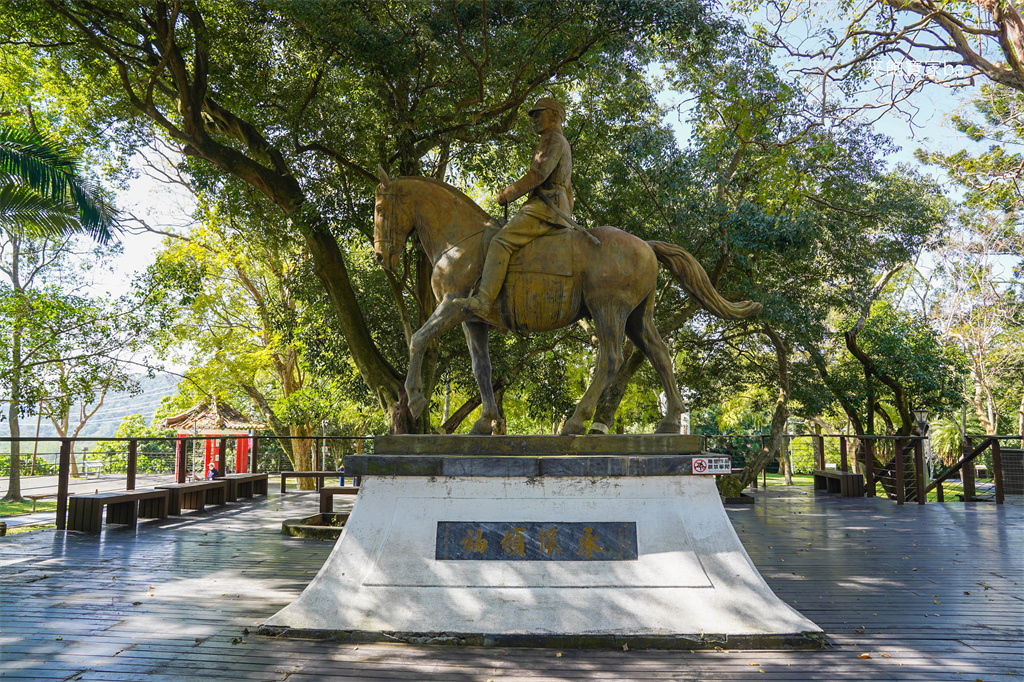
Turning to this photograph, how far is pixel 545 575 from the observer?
3.95 m

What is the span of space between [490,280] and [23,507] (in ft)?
53.1

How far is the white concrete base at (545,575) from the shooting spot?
12.3 ft

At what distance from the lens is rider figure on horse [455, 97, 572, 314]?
4.81 meters

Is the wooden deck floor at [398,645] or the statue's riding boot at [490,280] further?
the statue's riding boot at [490,280]

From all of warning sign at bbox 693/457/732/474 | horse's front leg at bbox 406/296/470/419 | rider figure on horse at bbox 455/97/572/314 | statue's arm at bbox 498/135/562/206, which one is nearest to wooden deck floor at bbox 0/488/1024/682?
warning sign at bbox 693/457/732/474

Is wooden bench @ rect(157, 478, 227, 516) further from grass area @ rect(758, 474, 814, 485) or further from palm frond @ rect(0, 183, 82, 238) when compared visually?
grass area @ rect(758, 474, 814, 485)

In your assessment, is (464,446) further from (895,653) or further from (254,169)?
(254,169)

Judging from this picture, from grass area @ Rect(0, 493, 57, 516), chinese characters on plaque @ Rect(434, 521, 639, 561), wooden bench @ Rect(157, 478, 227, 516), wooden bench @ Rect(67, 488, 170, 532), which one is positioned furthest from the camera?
grass area @ Rect(0, 493, 57, 516)

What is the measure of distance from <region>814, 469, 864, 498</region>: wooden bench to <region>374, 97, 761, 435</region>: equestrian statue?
9.13 meters

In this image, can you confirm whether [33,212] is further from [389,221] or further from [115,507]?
[389,221]

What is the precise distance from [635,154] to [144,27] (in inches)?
276

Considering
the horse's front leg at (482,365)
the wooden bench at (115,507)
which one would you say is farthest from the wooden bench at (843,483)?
the wooden bench at (115,507)

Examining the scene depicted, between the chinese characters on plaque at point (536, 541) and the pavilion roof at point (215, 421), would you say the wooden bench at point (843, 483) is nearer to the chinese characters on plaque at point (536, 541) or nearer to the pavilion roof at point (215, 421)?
the chinese characters on plaque at point (536, 541)

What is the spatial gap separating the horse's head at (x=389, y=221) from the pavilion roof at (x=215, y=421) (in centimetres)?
2060
